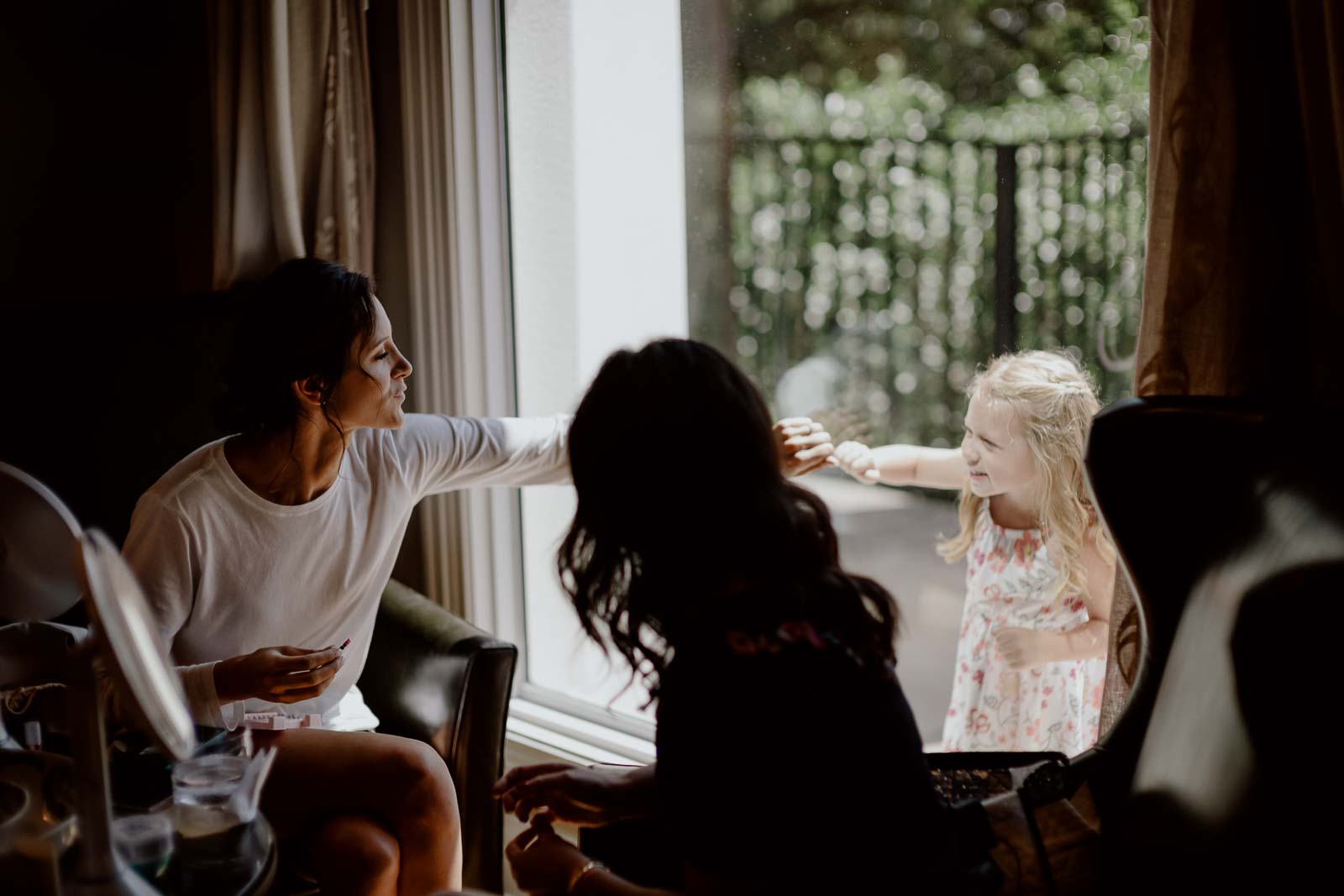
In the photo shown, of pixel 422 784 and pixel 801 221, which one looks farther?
pixel 801 221

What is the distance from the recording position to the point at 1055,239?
6.49 ft

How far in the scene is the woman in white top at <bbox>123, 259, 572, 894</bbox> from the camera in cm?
142

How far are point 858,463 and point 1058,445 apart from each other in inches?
14.0

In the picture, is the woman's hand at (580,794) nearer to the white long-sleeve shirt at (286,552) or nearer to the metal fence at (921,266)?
the white long-sleeve shirt at (286,552)

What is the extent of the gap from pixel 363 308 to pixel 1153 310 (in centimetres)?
107

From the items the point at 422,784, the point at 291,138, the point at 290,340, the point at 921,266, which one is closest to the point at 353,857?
the point at 422,784

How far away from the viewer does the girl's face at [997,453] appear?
5.39 feet

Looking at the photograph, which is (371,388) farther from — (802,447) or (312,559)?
(802,447)

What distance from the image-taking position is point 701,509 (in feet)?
3.35

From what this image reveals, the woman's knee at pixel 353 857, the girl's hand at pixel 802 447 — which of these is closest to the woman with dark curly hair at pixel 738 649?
the woman's knee at pixel 353 857

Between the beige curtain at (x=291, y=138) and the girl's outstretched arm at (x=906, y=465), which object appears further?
the beige curtain at (x=291, y=138)

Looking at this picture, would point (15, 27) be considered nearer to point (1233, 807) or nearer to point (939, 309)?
point (939, 309)

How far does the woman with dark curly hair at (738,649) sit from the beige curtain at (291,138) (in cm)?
143

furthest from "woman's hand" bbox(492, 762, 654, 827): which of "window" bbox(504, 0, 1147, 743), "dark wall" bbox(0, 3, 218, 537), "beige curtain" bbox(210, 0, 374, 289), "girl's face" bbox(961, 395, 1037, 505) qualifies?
"beige curtain" bbox(210, 0, 374, 289)
